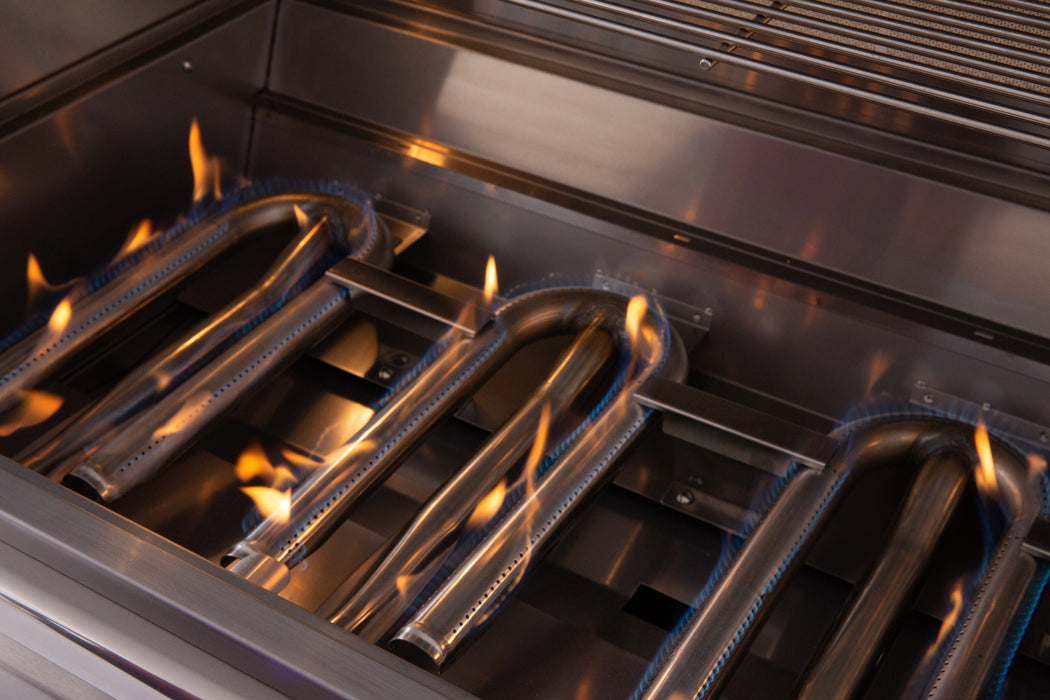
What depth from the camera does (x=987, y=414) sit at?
36.1 inches

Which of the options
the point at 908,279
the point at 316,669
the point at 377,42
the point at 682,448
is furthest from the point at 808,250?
the point at 316,669

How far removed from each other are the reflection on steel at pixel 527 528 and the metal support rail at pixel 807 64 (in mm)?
232

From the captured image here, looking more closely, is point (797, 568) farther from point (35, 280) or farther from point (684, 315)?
point (35, 280)

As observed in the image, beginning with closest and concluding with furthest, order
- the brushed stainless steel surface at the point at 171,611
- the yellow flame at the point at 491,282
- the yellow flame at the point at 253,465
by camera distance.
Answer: the brushed stainless steel surface at the point at 171,611
the yellow flame at the point at 253,465
the yellow flame at the point at 491,282

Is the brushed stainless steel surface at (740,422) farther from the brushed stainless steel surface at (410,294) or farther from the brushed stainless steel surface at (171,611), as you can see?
the brushed stainless steel surface at (171,611)

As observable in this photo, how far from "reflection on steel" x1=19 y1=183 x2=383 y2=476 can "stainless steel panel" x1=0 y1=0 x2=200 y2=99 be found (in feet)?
0.61

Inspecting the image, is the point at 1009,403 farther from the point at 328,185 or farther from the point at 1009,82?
the point at 328,185

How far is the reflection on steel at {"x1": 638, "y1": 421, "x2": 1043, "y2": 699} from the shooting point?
74 cm

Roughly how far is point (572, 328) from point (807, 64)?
0.29 metres

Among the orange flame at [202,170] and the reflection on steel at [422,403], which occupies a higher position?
the orange flame at [202,170]

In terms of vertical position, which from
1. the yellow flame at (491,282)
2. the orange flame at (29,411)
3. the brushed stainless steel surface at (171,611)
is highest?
the yellow flame at (491,282)

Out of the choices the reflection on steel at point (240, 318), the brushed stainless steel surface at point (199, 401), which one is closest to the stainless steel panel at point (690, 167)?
the reflection on steel at point (240, 318)

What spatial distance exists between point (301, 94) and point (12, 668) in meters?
0.68

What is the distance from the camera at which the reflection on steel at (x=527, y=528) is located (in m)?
0.74
